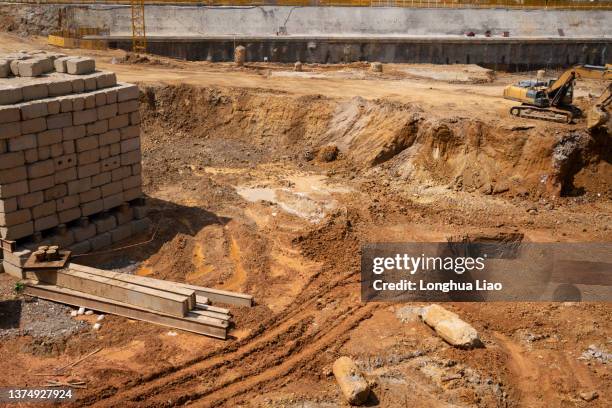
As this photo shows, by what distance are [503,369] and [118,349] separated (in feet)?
22.5

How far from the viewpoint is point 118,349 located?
12.6m

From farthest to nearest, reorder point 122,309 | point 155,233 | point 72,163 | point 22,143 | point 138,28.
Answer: point 138,28 < point 155,233 < point 72,163 < point 22,143 < point 122,309

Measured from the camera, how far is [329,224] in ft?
58.5

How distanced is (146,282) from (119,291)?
1.75 feet

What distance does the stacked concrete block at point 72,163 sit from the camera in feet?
45.6

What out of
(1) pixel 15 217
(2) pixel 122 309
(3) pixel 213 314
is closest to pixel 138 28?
(1) pixel 15 217

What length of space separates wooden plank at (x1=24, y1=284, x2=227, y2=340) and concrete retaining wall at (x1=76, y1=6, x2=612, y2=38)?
26151 mm

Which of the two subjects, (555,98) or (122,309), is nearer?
(122,309)

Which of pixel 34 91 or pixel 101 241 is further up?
pixel 34 91

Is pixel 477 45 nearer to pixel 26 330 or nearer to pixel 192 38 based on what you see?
pixel 192 38

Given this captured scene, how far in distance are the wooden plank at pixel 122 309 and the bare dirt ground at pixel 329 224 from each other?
0.81ft

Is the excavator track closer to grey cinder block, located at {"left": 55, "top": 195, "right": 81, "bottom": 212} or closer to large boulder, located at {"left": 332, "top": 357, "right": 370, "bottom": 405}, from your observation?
large boulder, located at {"left": 332, "top": 357, "right": 370, "bottom": 405}

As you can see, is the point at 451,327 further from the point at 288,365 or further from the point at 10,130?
the point at 10,130

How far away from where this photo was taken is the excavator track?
21969 mm
